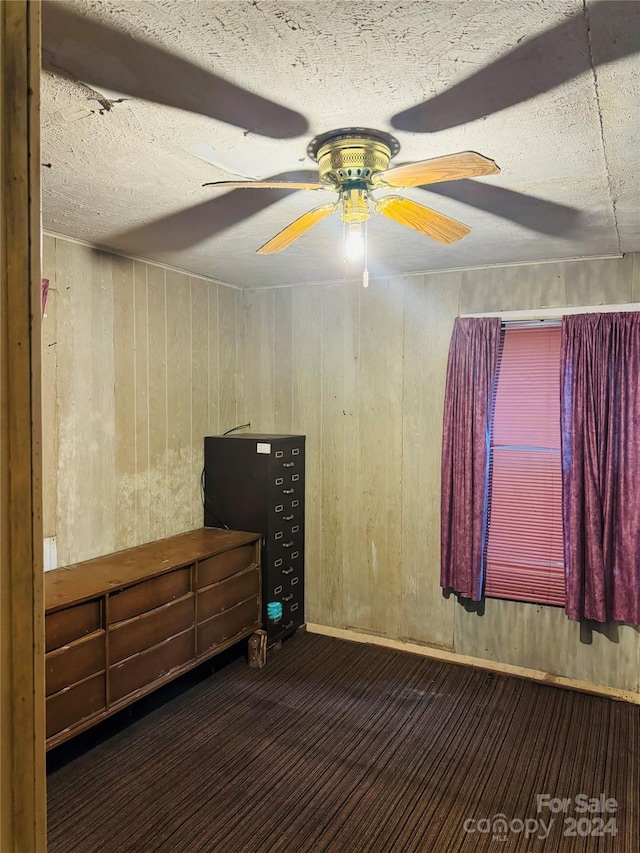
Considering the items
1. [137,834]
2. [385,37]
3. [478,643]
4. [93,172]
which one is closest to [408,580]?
[478,643]

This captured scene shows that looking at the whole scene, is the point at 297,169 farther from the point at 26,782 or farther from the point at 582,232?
the point at 26,782

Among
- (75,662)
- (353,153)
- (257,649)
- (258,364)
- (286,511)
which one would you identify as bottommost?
(257,649)

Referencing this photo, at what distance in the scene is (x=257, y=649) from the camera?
3.45 m

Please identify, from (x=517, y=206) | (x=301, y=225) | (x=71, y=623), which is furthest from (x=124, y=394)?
(x=517, y=206)

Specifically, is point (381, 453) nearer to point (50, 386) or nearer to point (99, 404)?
point (99, 404)

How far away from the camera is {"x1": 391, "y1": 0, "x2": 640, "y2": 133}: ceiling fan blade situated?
3.97 feet

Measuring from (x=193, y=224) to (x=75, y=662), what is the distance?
192cm

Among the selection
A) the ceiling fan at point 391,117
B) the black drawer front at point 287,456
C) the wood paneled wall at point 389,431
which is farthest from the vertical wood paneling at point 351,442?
the ceiling fan at point 391,117

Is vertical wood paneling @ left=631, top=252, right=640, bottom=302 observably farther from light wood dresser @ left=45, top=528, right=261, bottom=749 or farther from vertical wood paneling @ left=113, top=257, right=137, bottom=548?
vertical wood paneling @ left=113, top=257, right=137, bottom=548

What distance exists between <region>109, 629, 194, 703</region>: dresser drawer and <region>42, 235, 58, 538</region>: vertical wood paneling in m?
0.74

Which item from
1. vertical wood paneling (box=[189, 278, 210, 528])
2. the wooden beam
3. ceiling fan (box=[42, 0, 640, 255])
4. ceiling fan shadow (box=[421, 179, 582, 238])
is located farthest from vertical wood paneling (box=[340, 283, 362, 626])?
ceiling fan (box=[42, 0, 640, 255])

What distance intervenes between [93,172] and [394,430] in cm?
228

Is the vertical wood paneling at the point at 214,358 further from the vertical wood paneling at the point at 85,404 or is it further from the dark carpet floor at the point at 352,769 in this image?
the dark carpet floor at the point at 352,769

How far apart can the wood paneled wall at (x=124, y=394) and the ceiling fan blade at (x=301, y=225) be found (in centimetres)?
123
